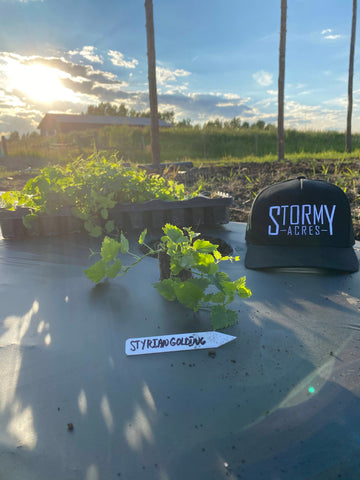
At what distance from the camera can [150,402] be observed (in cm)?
115

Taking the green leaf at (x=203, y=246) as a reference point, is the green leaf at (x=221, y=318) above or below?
below

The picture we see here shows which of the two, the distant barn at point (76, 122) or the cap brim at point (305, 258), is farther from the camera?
the distant barn at point (76, 122)

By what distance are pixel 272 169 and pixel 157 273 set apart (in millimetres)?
5198

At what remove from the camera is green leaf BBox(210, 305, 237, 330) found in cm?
151

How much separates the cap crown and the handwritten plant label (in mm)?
960

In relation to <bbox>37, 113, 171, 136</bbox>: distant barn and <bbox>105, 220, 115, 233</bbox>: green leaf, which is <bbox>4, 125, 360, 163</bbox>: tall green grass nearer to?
<bbox>37, 113, 171, 136</bbox>: distant barn

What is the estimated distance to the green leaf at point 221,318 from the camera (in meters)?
1.51

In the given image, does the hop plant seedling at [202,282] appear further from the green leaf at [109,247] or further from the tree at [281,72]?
the tree at [281,72]

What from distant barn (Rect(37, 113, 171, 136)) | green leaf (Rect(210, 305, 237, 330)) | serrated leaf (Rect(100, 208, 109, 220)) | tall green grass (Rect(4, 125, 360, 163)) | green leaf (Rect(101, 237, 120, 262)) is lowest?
green leaf (Rect(210, 305, 237, 330))

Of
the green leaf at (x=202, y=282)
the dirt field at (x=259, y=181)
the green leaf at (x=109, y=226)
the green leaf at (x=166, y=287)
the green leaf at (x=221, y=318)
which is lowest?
the green leaf at (x=221, y=318)

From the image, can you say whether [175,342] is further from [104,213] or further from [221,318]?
[104,213]

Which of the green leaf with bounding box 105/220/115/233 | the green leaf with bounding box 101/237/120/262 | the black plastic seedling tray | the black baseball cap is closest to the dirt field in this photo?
the black plastic seedling tray

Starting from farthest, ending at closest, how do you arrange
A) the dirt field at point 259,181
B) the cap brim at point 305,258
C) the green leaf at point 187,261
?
1. the dirt field at point 259,181
2. the cap brim at point 305,258
3. the green leaf at point 187,261

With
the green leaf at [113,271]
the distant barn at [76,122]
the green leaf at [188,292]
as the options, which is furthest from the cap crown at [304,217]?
the distant barn at [76,122]
